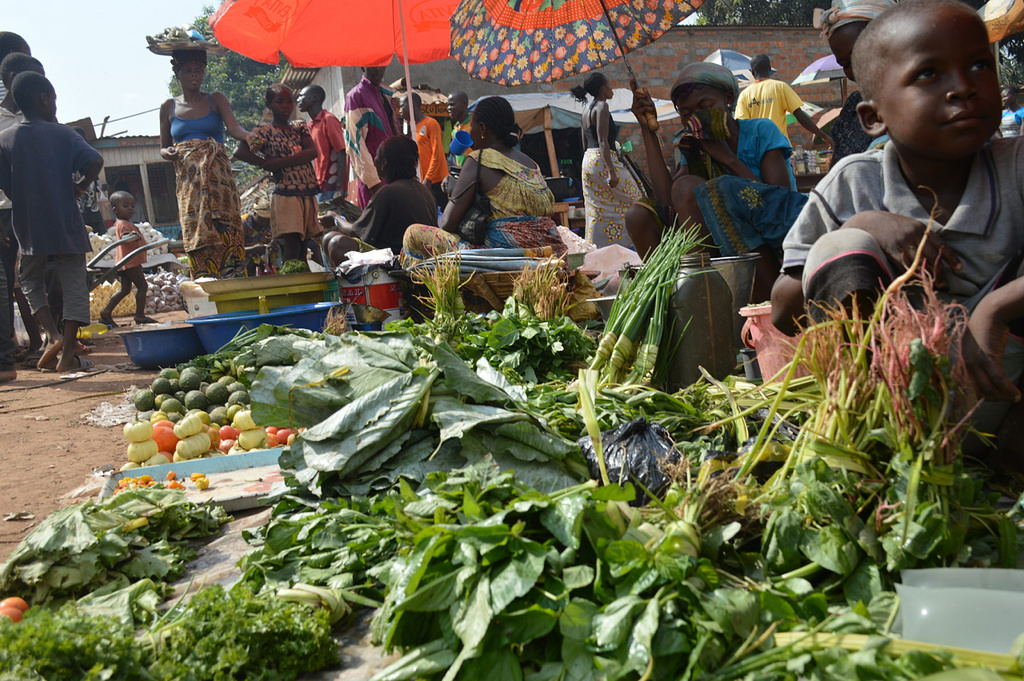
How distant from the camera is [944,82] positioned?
1838 mm

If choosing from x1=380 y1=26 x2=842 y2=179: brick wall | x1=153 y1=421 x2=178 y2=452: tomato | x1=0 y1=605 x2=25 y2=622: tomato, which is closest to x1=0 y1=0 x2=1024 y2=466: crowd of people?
x1=153 y1=421 x2=178 y2=452: tomato

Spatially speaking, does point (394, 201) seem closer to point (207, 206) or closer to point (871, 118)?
point (207, 206)

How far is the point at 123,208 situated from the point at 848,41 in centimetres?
1103

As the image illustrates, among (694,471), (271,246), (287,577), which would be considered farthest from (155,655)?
(271,246)

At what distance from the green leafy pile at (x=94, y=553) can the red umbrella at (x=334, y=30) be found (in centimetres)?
565

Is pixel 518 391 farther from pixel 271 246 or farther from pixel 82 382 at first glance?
pixel 271 246

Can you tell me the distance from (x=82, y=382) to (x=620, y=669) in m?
6.47

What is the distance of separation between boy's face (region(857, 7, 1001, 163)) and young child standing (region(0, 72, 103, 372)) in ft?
22.8

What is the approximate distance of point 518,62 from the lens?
18.4ft

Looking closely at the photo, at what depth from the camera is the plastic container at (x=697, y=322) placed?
306 cm

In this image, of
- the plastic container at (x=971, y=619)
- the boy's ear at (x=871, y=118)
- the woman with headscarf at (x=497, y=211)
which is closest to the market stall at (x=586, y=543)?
the plastic container at (x=971, y=619)

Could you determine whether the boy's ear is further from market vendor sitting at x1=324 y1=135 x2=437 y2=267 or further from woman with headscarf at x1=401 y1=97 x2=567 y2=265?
market vendor sitting at x1=324 y1=135 x2=437 y2=267

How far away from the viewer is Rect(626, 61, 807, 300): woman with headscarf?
3908 millimetres

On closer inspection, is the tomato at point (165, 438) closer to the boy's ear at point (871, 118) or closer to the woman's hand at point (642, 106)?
the woman's hand at point (642, 106)
